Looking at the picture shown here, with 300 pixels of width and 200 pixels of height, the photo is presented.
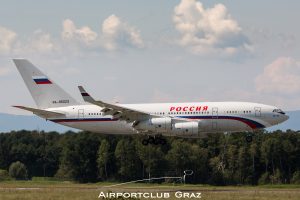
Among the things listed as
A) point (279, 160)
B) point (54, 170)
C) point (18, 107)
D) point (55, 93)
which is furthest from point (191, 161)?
point (18, 107)

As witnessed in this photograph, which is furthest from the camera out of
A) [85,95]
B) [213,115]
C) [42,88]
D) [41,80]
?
[41,80]

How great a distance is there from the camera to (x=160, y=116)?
73.6 m

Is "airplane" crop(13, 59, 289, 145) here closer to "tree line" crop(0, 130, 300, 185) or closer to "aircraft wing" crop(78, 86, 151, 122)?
"aircraft wing" crop(78, 86, 151, 122)

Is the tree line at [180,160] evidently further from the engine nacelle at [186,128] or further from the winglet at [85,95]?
the winglet at [85,95]

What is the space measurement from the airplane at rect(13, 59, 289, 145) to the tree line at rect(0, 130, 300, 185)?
34.0m

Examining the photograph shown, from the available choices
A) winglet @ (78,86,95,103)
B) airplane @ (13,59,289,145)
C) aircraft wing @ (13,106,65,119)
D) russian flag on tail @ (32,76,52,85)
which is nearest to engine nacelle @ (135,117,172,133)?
airplane @ (13,59,289,145)

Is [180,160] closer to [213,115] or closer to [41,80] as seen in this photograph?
[41,80]

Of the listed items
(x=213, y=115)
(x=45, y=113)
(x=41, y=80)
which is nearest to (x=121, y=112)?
(x=45, y=113)

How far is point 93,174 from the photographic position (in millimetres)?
113750

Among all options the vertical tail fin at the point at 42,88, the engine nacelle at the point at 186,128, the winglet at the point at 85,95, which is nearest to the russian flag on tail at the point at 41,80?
the vertical tail fin at the point at 42,88

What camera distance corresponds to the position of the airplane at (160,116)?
71.9 meters

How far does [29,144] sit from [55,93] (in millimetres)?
54352

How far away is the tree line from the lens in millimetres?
111875

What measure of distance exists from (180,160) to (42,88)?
38.8m
